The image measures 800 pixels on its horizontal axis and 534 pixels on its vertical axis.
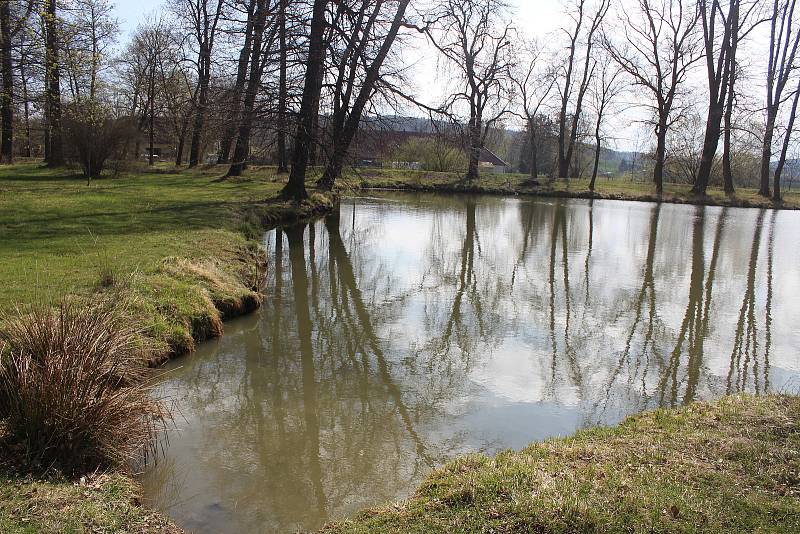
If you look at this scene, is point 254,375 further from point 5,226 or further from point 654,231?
point 654,231

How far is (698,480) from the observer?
349cm

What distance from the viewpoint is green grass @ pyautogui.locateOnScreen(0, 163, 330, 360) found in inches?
253

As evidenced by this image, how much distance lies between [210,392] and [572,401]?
346cm

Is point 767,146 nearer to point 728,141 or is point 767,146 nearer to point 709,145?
point 728,141

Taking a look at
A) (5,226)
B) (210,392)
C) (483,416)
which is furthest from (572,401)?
(5,226)

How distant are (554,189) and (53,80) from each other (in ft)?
87.4

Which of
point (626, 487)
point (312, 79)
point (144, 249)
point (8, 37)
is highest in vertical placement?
point (8, 37)

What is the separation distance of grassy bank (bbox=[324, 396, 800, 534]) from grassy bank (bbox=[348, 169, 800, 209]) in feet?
93.0

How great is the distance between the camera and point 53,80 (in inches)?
646

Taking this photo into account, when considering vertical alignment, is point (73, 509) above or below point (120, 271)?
below

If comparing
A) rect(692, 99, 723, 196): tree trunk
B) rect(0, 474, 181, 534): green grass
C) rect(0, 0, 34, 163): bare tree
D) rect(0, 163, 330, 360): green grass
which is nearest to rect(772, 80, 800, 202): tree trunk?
rect(692, 99, 723, 196): tree trunk

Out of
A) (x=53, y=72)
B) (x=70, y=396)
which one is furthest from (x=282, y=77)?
→ (x=70, y=396)

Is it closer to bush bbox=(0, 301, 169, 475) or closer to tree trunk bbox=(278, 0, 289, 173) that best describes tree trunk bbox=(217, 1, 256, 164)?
tree trunk bbox=(278, 0, 289, 173)

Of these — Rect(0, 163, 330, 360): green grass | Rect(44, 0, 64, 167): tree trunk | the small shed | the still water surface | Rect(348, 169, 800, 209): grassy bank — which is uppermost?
the small shed
